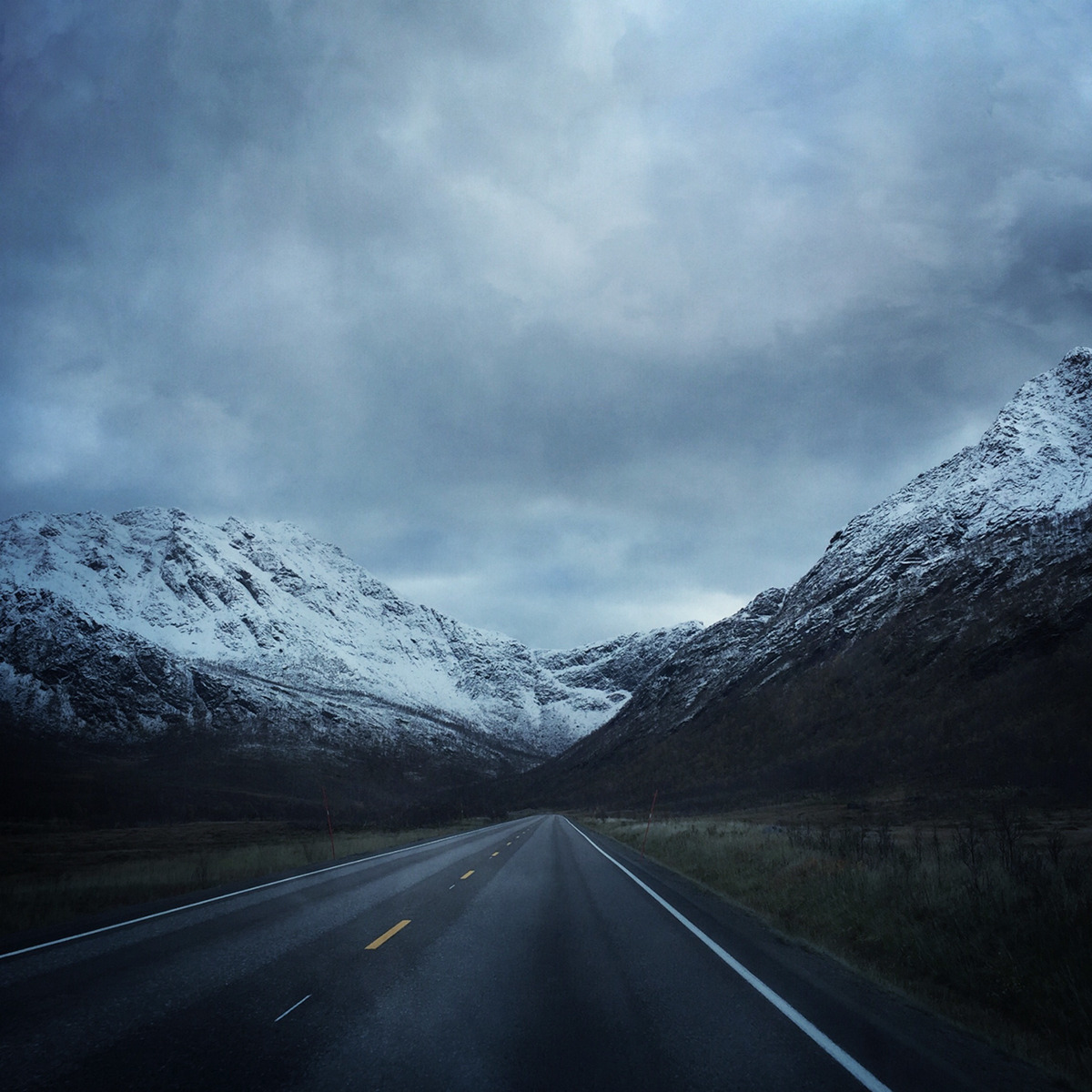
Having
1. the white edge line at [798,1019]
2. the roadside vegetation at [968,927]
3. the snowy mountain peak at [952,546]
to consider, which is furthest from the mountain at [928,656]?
the white edge line at [798,1019]

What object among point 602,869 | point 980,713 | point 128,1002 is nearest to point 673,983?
point 128,1002

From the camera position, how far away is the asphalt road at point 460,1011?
15.1 ft


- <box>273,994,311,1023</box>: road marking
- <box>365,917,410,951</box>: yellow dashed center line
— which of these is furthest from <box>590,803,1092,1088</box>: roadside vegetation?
<box>273,994,311,1023</box>: road marking

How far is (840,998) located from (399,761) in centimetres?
17298

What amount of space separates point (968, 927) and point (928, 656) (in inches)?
2676

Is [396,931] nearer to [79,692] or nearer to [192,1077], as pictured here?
[192,1077]

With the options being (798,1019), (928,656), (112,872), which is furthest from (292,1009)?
(928,656)

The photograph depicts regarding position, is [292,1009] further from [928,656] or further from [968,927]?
[928,656]

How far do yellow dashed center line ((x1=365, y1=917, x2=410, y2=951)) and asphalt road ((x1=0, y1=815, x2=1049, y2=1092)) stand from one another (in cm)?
6

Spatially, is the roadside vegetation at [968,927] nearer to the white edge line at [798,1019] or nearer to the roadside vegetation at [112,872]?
the white edge line at [798,1019]

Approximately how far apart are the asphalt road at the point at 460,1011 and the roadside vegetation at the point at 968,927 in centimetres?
59

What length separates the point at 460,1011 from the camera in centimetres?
586

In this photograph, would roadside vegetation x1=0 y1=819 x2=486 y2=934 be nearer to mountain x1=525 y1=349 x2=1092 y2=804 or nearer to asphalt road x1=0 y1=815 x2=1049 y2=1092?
asphalt road x1=0 y1=815 x2=1049 y2=1092

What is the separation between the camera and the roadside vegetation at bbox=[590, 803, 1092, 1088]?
19.3 feet
